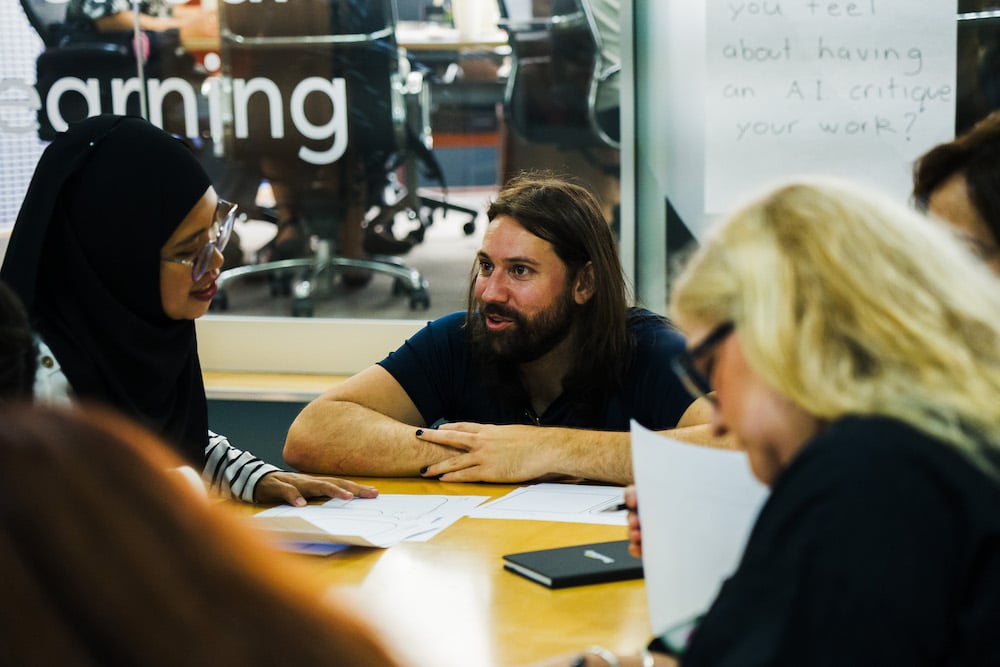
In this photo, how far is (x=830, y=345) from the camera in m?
0.88

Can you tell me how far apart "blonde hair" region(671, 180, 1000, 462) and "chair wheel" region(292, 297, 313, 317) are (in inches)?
122

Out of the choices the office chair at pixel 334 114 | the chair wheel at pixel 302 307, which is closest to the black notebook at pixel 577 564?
the office chair at pixel 334 114

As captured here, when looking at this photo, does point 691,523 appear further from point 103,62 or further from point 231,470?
point 103,62

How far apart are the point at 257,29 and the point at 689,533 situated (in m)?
2.97

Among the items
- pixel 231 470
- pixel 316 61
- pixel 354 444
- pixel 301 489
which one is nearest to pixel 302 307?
pixel 316 61

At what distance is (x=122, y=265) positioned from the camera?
6.15 ft

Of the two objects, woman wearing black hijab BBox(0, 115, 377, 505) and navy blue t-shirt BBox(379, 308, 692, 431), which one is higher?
woman wearing black hijab BBox(0, 115, 377, 505)

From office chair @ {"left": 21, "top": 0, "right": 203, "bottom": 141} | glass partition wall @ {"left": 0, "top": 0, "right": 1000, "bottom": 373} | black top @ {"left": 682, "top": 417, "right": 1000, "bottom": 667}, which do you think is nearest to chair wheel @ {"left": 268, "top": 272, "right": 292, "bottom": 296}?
glass partition wall @ {"left": 0, "top": 0, "right": 1000, "bottom": 373}

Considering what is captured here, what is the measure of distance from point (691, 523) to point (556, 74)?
2619 millimetres

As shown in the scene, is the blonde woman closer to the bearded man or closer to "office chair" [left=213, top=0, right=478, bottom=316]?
the bearded man

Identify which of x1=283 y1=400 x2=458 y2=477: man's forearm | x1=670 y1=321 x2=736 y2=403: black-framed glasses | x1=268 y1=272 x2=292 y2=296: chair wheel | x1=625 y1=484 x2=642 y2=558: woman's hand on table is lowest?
x1=268 y1=272 x2=292 y2=296: chair wheel

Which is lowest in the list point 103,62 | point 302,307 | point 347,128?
point 302,307

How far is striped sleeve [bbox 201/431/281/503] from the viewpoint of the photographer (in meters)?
2.00

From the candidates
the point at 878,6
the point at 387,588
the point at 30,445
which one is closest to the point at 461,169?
the point at 878,6
